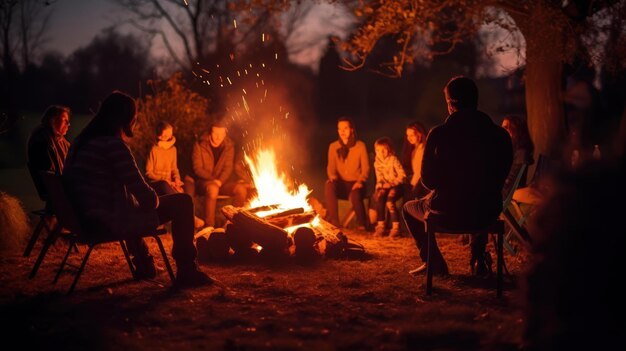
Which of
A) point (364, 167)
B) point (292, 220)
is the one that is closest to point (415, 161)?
point (364, 167)

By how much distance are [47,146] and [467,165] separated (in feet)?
13.9

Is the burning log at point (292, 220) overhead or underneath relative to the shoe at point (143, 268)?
overhead

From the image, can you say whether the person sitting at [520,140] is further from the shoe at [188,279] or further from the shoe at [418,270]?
the shoe at [188,279]

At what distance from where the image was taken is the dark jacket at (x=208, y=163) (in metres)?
9.11

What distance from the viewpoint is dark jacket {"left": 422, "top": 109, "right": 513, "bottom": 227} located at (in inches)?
202

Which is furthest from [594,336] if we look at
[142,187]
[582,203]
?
[142,187]

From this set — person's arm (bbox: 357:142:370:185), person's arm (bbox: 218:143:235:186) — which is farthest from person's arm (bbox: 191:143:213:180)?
person's arm (bbox: 357:142:370:185)

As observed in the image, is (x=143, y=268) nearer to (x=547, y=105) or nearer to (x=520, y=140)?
(x=520, y=140)

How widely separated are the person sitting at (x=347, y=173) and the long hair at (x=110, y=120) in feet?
13.6

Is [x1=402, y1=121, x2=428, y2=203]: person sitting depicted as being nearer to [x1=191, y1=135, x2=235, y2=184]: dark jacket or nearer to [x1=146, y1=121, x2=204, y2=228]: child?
[x1=191, y1=135, x2=235, y2=184]: dark jacket

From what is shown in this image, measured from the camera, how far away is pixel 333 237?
6.98 meters

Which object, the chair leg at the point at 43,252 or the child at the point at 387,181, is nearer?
the chair leg at the point at 43,252

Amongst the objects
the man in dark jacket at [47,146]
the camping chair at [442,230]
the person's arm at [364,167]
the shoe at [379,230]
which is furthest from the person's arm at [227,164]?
the camping chair at [442,230]

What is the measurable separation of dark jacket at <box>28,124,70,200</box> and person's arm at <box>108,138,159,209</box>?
5.35 ft
